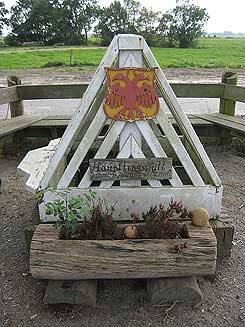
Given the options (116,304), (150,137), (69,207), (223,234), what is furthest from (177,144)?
(116,304)

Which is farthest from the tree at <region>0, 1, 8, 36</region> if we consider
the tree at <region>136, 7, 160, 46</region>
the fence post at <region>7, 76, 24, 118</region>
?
the fence post at <region>7, 76, 24, 118</region>

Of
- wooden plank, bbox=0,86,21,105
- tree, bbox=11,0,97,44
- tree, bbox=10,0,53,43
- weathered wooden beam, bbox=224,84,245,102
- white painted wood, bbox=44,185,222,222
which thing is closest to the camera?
white painted wood, bbox=44,185,222,222

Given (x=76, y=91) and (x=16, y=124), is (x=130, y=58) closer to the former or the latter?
(x=16, y=124)

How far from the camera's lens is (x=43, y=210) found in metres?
2.96

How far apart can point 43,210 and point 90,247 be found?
589 millimetres

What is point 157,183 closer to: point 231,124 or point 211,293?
point 211,293

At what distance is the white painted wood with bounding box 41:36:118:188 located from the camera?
2.64 meters

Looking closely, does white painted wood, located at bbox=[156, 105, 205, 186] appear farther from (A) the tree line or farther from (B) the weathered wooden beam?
(A) the tree line

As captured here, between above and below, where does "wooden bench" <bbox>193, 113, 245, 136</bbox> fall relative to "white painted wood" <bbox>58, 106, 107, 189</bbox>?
below

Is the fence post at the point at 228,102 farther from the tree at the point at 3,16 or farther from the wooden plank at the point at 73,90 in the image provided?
the tree at the point at 3,16

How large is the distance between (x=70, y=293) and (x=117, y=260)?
37cm

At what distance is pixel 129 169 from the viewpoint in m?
2.84

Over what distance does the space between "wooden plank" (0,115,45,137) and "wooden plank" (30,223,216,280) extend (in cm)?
343

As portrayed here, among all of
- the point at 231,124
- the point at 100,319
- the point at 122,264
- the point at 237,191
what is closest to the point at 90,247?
the point at 122,264
